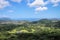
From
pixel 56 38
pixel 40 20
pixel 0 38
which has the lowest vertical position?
pixel 56 38

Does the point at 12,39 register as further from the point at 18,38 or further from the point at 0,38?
the point at 0,38

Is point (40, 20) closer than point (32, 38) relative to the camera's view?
No

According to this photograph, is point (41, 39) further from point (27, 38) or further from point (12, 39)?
point (12, 39)

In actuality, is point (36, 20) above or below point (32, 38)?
above

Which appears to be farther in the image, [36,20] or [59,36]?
[36,20]

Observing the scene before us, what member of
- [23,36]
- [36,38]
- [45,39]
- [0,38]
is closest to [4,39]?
[0,38]

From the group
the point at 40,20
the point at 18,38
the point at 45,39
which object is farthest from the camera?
the point at 40,20

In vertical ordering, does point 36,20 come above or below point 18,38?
above

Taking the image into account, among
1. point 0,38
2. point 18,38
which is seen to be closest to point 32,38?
point 18,38

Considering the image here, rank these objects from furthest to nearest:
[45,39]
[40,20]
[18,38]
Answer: [40,20] → [18,38] → [45,39]

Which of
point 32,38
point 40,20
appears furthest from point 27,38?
point 40,20
